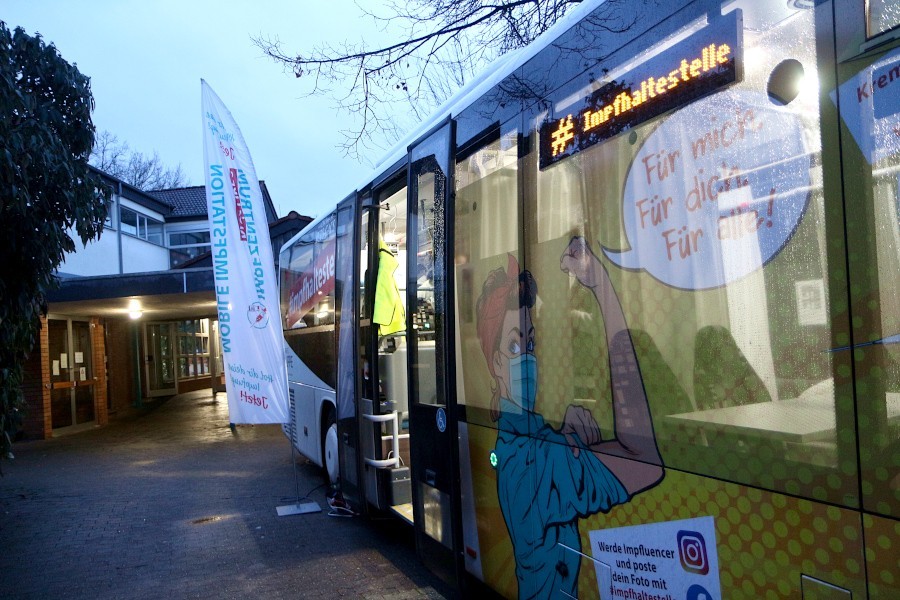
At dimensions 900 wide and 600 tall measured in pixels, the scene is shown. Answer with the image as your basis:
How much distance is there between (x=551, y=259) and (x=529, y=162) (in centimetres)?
57

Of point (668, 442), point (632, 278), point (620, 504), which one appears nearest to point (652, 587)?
point (620, 504)

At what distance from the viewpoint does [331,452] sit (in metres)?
8.45

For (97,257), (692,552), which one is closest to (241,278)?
(692,552)

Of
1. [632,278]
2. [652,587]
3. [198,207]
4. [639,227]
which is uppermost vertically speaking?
[198,207]

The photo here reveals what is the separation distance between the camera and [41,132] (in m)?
6.37

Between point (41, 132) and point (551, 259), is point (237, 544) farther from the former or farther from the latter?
point (551, 259)

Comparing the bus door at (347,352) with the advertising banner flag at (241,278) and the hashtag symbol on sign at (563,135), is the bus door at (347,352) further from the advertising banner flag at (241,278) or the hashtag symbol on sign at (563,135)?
the hashtag symbol on sign at (563,135)

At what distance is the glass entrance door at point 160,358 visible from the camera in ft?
82.7

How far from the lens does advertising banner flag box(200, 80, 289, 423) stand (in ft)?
26.0

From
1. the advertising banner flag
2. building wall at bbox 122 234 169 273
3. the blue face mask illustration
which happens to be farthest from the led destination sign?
building wall at bbox 122 234 169 273

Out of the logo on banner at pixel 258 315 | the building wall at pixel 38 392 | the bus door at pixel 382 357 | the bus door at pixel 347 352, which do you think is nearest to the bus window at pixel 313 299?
the bus door at pixel 347 352

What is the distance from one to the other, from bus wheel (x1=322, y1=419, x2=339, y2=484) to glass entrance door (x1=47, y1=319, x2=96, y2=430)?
390 inches

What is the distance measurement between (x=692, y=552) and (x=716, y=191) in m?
1.34

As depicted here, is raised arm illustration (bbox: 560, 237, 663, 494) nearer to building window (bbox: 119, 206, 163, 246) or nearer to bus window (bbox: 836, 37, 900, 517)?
bus window (bbox: 836, 37, 900, 517)
